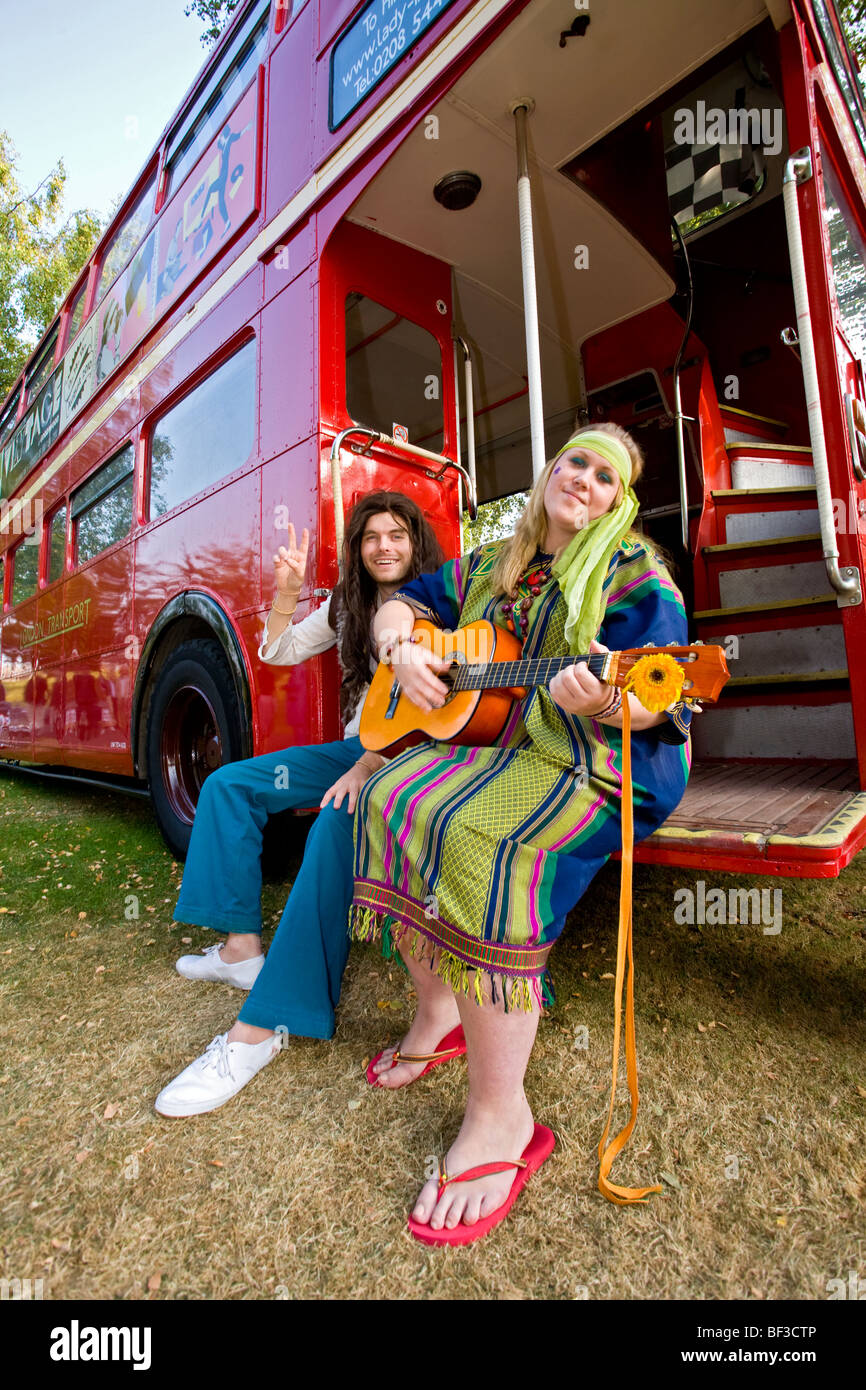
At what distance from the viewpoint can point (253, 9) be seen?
119 inches

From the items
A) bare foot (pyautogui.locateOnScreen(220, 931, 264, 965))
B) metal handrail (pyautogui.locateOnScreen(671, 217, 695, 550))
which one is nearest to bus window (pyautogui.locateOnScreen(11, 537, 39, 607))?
bare foot (pyautogui.locateOnScreen(220, 931, 264, 965))

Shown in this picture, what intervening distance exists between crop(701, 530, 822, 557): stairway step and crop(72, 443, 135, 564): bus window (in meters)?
3.11

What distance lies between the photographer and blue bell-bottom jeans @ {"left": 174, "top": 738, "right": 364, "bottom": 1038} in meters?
1.59

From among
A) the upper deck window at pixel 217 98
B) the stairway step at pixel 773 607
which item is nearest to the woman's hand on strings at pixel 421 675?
the stairway step at pixel 773 607

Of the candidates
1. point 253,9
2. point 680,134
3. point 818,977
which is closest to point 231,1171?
point 818,977

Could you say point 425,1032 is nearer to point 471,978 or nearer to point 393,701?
point 471,978

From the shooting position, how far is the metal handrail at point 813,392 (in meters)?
1.71

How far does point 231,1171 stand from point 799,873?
1.24m

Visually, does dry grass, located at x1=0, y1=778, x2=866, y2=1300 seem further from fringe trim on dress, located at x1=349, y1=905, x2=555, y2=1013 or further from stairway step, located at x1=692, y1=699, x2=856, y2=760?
stairway step, located at x1=692, y1=699, x2=856, y2=760

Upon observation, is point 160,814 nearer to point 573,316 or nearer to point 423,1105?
point 423,1105

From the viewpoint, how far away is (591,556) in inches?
54.1

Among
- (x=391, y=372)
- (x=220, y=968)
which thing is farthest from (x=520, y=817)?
(x=391, y=372)

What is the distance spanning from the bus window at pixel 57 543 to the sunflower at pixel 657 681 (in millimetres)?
Result: 4698

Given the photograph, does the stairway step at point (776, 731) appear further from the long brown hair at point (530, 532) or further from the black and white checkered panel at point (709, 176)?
the black and white checkered panel at point (709, 176)
